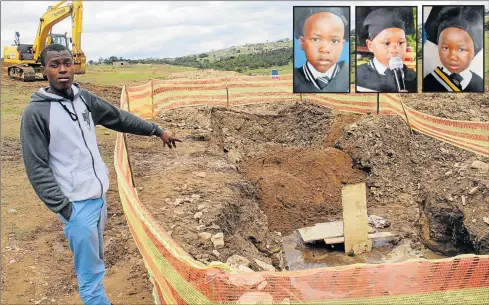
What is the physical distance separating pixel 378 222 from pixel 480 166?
2.36 meters

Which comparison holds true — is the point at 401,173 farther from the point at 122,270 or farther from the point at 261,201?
the point at 122,270

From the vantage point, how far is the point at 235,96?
14438mm

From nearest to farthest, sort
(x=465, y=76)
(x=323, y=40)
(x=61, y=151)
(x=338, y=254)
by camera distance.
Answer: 1. (x=61, y=151)
2. (x=338, y=254)
3. (x=465, y=76)
4. (x=323, y=40)

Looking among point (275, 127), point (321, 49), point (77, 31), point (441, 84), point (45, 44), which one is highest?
point (77, 31)

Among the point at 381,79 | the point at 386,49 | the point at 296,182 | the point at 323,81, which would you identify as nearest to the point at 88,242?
the point at 296,182

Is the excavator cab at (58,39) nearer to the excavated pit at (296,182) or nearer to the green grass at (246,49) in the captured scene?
the excavated pit at (296,182)

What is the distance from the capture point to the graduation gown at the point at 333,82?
36.2ft

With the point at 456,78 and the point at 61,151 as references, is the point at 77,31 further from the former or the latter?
the point at 61,151

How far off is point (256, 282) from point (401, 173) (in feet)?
29.6

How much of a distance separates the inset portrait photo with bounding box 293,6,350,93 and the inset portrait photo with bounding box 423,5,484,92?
5.89 feet

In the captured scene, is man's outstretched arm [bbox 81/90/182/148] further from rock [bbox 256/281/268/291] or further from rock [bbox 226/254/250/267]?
rock [bbox 226/254/250/267]

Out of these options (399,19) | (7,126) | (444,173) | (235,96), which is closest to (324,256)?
(444,173)

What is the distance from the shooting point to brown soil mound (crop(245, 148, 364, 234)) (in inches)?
397

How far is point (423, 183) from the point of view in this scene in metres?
10.8
